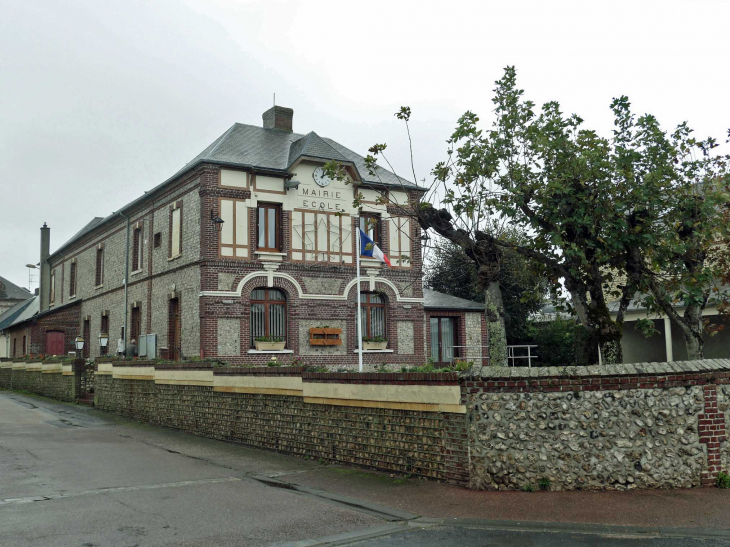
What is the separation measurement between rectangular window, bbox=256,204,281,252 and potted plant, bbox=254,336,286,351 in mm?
3016

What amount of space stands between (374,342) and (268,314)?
13.1 feet

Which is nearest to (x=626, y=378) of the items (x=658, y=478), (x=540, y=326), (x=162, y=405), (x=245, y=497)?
(x=658, y=478)

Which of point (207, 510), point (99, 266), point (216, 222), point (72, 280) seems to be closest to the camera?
point (207, 510)

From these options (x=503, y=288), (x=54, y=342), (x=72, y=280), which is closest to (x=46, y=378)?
(x=54, y=342)

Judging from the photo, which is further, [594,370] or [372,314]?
[372,314]

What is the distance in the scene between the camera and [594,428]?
875 cm

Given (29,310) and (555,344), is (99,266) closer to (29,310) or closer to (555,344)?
(29,310)

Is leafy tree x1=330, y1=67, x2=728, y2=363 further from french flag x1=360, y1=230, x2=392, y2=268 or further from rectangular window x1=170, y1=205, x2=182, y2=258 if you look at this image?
rectangular window x1=170, y1=205, x2=182, y2=258

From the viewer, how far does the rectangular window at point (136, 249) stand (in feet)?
93.6

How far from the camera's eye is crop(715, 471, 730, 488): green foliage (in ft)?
28.6

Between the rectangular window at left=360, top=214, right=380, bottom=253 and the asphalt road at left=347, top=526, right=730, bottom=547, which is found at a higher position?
the rectangular window at left=360, top=214, right=380, bottom=253

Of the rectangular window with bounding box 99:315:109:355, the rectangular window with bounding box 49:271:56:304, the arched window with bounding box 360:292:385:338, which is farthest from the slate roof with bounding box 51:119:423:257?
the rectangular window with bounding box 49:271:56:304

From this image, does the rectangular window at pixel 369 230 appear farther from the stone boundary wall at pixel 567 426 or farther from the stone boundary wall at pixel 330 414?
the stone boundary wall at pixel 567 426

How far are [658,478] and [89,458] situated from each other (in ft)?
30.6
